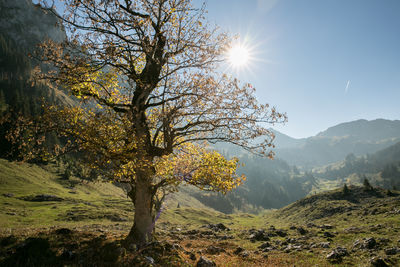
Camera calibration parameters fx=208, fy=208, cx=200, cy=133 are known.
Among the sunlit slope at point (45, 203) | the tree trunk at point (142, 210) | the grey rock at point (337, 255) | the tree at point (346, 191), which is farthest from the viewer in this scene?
the tree at point (346, 191)

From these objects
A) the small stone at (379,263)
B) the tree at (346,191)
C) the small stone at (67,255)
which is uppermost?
the tree at (346,191)

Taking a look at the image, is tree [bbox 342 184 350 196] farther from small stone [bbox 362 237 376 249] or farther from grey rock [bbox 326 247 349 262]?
grey rock [bbox 326 247 349 262]

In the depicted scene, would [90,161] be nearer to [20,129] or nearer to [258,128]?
[20,129]

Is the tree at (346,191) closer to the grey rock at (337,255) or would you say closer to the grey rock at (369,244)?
the grey rock at (369,244)

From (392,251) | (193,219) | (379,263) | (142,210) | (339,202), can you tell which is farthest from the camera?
(193,219)

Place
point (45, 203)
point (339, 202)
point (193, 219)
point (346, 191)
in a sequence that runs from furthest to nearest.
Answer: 1. point (193, 219)
2. point (346, 191)
3. point (339, 202)
4. point (45, 203)

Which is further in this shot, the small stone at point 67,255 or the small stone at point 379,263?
the small stone at point 379,263

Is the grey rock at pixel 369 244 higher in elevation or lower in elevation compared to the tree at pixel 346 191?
lower

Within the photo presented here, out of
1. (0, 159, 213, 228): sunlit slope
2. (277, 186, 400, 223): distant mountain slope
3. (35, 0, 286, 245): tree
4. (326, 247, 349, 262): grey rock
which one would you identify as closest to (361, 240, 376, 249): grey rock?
(326, 247, 349, 262): grey rock

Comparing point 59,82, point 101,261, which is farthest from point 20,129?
point 101,261

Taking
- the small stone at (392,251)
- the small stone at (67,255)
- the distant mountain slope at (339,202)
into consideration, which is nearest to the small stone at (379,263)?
the small stone at (392,251)

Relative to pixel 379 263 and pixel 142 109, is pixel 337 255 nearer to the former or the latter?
pixel 379 263

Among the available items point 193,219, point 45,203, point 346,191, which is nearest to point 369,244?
point 45,203

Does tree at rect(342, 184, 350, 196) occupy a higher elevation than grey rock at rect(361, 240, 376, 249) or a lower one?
higher
